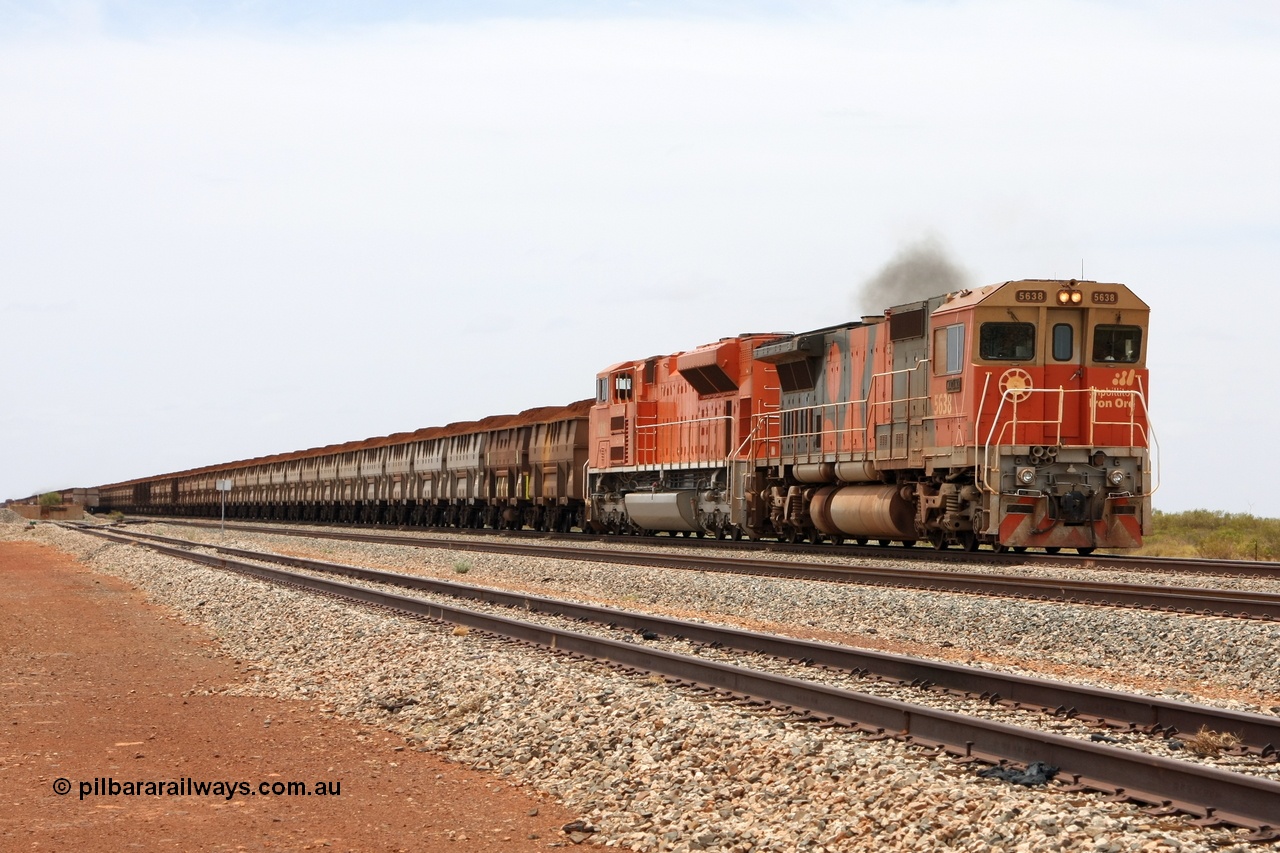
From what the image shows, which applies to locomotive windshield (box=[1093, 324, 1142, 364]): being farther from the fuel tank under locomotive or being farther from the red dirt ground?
the red dirt ground

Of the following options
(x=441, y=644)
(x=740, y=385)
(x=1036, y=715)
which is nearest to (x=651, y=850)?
(x=1036, y=715)

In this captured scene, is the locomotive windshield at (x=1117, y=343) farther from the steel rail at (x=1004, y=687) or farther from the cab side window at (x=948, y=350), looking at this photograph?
the steel rail at (x=1004, y=687)

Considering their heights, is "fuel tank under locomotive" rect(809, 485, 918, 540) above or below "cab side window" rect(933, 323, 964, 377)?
below

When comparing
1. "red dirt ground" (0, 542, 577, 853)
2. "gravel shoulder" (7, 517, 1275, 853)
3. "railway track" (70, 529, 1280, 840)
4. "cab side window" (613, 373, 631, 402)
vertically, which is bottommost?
"red dirt ground" (0, 542, 577, 853)

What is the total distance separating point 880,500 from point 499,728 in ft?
41.3

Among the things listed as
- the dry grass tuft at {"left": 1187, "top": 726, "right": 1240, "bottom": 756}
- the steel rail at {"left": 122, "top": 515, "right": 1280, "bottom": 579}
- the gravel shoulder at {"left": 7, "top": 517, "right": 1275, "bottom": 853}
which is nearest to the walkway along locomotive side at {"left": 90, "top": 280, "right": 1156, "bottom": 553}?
the steel rail at {"left": 122, "top": 515, "right": 1280, "bottom": 579}

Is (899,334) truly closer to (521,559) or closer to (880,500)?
(880,500)

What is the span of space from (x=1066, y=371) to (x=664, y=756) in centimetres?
1300

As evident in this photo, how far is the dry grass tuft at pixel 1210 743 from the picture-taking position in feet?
20.5

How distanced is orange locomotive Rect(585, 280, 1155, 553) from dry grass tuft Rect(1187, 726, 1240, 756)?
1095cm

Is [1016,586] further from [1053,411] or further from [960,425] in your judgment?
[1053,411]

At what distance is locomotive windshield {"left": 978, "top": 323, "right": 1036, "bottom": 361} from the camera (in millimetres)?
17734

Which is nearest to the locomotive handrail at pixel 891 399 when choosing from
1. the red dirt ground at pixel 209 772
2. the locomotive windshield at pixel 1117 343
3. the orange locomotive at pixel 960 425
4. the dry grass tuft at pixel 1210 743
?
the orange locomotive at pixel 960 425

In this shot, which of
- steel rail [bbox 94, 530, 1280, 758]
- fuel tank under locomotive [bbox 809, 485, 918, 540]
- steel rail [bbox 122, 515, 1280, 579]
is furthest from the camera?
fuel tank under locomotive [bbox 809, 485, 918, 540]
